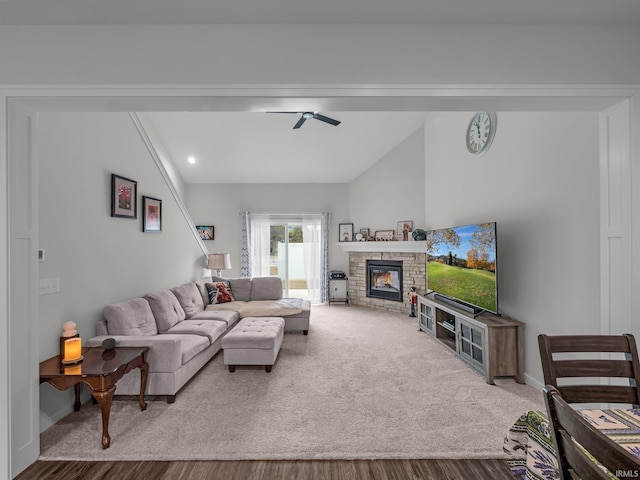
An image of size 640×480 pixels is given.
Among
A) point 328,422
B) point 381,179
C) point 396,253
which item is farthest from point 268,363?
point 381,179

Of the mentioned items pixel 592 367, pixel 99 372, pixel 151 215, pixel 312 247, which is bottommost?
pixel 99 372

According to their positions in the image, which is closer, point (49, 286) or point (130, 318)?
point (49, 286)

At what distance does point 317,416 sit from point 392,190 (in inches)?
191

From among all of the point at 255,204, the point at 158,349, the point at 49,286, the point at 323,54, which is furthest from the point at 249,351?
the point at 255,204

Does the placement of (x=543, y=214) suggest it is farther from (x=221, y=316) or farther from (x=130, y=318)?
(x=130, y=318)

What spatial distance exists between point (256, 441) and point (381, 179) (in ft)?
18.1

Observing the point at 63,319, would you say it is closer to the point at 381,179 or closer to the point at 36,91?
the point at 36,91

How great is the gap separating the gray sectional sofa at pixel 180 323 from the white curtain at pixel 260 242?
6.17 feet

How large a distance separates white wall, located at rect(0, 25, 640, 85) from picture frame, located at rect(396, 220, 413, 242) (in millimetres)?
4362

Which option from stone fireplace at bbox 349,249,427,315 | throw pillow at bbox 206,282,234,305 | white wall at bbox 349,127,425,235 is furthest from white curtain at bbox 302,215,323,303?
throw pillow at bbox 206,282,234,305

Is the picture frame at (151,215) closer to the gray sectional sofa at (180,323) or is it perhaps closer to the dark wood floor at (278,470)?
the gray sectional sofa at (180,323)

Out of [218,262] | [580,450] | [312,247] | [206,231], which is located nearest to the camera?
[580,450]

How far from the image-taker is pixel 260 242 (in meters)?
7.61

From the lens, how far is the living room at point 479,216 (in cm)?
253
